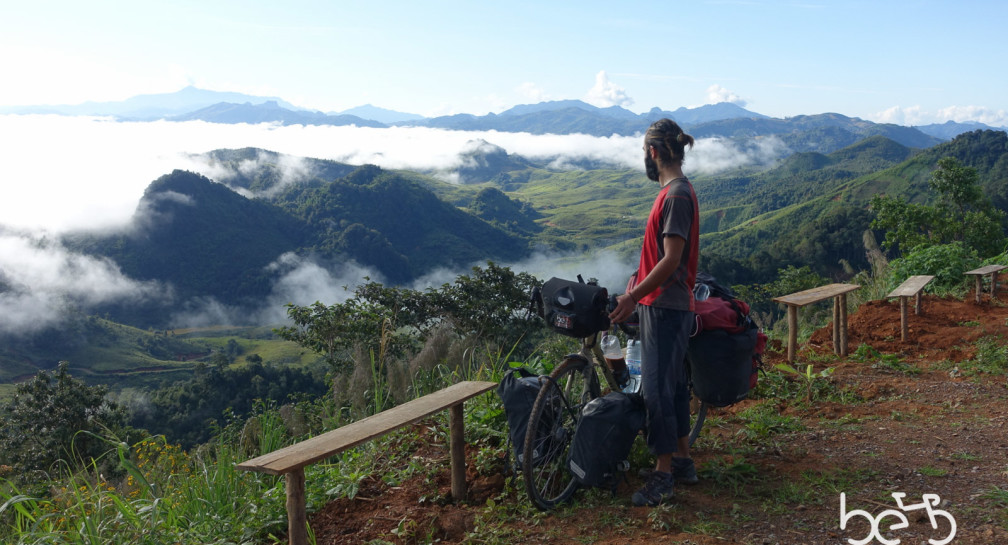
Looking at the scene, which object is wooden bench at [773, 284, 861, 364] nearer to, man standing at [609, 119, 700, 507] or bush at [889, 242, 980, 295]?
man standing at [609, 119, 700, 507]

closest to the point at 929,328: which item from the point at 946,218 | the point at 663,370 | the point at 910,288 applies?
the point at 910,288

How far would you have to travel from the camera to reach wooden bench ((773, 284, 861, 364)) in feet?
18.8

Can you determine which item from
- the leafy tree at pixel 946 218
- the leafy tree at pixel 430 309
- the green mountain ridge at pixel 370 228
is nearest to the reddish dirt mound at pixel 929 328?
the leafy tree at pixel 430 309

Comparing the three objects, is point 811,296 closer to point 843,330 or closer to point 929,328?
point 843,330

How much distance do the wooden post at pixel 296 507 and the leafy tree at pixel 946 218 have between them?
1884cm

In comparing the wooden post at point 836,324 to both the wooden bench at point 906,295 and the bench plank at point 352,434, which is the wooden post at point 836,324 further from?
the bench plank at point 352,434

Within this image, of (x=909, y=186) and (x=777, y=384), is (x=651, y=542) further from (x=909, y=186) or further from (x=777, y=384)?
(x=909, y=186)

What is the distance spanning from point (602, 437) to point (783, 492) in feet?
3.19

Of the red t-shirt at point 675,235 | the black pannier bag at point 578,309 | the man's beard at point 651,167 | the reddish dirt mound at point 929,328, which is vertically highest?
the man's beard at point 651,167

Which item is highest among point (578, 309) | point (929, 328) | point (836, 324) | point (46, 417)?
point (578, 309)

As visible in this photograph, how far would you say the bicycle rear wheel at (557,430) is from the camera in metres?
3.10

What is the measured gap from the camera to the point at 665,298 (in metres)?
2.96

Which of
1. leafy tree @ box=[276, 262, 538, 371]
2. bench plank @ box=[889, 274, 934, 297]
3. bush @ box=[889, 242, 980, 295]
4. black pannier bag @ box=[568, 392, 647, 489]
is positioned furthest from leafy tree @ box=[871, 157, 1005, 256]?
black pannier bag @ box=[568, 392, 647, 489]

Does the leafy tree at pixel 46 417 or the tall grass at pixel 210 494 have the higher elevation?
the tall grass at pixel 210 494
